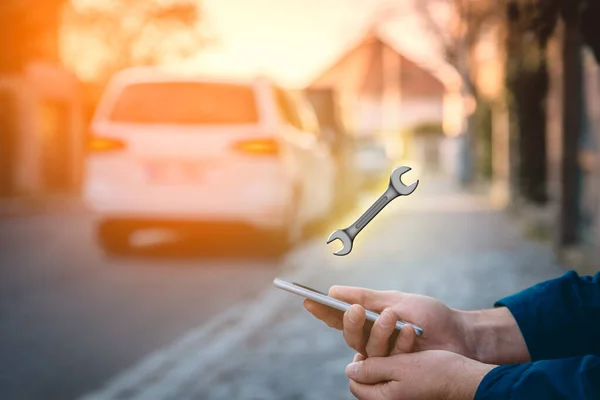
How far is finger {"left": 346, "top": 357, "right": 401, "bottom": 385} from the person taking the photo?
169cm

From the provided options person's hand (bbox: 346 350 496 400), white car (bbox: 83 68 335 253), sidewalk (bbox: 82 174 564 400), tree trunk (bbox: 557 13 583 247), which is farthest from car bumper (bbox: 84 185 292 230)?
person's hand (bbox: 346 350 496 400)

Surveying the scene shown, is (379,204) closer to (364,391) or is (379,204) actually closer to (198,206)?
(364,391)

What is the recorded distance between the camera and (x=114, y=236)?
35.3ft

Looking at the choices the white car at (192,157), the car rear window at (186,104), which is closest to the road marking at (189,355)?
the white car at (192,157)

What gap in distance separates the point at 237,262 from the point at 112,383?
5.35m

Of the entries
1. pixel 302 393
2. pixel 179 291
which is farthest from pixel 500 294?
pixel 302 393

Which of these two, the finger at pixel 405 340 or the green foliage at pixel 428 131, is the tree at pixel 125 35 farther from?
the finger at pixel 405 340

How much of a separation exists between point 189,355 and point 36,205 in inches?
737

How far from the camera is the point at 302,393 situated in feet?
15.3

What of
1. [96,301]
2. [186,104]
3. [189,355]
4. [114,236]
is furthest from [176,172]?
[189,355]

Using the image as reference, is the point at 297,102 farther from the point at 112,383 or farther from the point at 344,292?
the point at 344,292

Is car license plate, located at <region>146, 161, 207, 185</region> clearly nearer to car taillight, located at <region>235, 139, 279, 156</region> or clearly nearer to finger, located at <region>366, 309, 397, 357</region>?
car taillight, located at <region>235, 139, 279, 156</region>

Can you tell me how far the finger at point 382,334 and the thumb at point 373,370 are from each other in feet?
0.04

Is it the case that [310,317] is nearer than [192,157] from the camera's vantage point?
Yes
